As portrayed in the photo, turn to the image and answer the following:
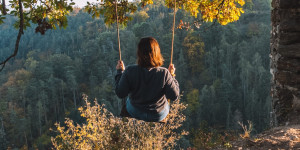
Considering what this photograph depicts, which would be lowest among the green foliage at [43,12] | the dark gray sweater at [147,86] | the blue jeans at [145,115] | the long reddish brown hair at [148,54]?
the blue jeans at [145,115]

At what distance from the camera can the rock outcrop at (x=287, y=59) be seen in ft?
11.0

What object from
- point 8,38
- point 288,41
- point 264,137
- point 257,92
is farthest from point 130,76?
point 8,38

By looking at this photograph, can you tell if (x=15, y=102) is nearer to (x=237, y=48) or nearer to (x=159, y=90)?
(x=237, y=48)

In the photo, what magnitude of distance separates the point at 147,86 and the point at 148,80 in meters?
0.05

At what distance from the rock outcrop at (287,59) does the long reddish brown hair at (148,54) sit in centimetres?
212

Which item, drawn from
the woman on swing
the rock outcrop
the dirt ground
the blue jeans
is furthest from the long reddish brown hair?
the rock outcrop

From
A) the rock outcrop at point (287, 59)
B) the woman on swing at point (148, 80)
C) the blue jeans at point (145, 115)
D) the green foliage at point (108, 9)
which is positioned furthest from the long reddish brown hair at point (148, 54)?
the rock outcrop at point (287, 59)

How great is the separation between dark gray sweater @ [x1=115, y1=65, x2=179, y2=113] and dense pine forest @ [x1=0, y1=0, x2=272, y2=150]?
28533 mm

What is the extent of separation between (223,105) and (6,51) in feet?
218

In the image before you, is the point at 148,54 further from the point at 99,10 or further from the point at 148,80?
the point at 99,10

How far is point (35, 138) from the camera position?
3919cm

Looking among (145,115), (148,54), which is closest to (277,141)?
(145,115)

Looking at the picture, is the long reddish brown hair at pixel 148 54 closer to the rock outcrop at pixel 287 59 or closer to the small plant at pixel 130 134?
the small plant at pixel 130 134

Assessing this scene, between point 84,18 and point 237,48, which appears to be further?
point 84,18
